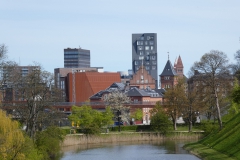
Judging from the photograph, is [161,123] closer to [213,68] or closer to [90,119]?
[90,119]

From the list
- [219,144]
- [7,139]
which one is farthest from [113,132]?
[7,139]

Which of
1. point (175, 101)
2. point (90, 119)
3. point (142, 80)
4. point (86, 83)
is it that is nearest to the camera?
point (90, 119)

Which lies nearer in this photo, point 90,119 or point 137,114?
point 90,119

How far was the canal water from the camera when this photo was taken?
6581cm

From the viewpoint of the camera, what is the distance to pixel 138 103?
13062cm

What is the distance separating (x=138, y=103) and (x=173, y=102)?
1133 inches

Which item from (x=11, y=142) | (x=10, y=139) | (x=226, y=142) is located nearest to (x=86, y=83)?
(x=226, y=142)

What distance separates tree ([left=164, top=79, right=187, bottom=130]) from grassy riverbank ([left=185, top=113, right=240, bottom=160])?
26.8 m

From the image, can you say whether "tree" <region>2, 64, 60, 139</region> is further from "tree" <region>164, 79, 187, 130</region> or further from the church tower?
the church tower

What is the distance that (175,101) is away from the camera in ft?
334

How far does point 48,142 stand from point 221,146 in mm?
17252

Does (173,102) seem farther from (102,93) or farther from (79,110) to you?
(102,93)

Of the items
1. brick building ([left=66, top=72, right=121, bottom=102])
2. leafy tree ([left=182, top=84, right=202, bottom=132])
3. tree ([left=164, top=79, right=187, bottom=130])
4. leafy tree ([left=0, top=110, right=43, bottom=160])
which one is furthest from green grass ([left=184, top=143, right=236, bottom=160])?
brick building ([left=66, top=72, right=121, bottom=102])

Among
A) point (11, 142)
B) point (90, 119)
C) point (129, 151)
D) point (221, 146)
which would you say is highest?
point (90, 119)
